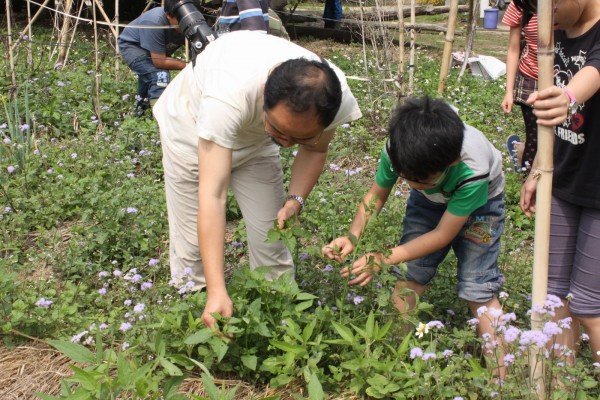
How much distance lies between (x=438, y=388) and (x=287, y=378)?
507 millimetres

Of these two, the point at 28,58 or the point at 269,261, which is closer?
the point at 269,261

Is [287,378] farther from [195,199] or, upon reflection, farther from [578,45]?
[578,45]

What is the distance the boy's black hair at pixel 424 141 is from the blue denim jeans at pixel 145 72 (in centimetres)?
379

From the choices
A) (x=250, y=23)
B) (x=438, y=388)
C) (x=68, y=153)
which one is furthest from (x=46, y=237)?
(x=438, y=388)

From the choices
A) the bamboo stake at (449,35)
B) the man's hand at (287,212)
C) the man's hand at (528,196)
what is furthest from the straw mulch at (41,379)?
the bamboo stake at (449,35)

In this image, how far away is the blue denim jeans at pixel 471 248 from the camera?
274 cm

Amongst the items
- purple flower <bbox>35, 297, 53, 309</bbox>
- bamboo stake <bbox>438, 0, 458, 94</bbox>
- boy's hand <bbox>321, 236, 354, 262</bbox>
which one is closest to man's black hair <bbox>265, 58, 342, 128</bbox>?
boy's hand <bbox>321, 236, 354, 262</bbox>

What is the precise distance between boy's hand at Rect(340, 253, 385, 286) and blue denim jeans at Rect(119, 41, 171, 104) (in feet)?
12.2

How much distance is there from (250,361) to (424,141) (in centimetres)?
93

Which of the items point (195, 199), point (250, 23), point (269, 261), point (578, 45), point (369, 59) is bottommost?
point (369, 59)

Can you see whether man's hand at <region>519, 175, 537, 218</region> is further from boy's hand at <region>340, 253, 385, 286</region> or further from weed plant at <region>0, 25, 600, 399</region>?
boy's hand at <region>340, 253, 385, 286</region>

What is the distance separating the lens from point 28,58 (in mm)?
6812

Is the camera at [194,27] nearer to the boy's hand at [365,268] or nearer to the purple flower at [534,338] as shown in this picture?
the boy's hand at [365,268]

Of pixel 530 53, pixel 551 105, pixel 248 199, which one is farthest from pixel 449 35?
pixel 551 105
